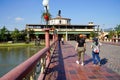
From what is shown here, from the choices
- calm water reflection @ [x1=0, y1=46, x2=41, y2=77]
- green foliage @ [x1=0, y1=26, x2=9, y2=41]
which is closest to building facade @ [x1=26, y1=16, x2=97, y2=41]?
green foliage @ [x1=0, y1=26, x2=9, y2=41]

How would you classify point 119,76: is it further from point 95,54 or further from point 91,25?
point 91,25

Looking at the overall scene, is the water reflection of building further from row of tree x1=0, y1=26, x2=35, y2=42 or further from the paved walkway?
the paved walkway

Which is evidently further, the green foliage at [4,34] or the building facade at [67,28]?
the building facade at [67,28]

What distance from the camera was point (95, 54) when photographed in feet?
34.5

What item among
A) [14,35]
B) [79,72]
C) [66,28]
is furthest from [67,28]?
[79,72]

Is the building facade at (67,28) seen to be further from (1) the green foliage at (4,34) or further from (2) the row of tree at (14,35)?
(1) the green foliage at (4,34)

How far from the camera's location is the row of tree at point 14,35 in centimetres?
7331

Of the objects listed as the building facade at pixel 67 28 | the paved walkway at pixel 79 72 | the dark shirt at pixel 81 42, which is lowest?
the paved walkway at pixel 79 72

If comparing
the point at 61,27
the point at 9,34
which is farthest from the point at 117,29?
the point at 9,34

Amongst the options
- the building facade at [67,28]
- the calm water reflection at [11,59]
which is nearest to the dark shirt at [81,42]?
the calm water reflection at [11,59]

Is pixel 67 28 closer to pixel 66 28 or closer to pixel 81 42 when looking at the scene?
pixel 66 28

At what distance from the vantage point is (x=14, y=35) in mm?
73062

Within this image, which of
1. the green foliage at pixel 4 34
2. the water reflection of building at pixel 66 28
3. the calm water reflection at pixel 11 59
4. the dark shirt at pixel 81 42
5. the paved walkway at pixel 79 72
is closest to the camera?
the paved walkway at pixel 79 72

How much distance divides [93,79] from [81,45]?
3.44 metres
